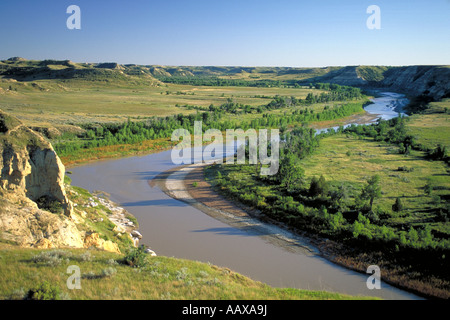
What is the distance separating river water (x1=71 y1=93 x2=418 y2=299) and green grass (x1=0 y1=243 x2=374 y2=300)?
3739mm

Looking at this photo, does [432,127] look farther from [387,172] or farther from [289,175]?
[289,175]

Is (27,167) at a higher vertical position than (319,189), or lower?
higher

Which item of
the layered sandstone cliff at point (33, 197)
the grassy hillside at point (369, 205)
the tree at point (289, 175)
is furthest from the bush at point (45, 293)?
the tree at point (289, 175)

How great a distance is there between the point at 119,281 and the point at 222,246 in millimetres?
9571

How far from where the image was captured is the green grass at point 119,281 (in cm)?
912

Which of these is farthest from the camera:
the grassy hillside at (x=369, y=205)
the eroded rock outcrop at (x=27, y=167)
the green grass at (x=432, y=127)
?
the green grass at (x=432, y=127)

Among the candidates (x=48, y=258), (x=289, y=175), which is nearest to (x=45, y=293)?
(x=48, y=258)

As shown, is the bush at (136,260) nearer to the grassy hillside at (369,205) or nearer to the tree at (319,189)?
the grassy hillside at (369,205)

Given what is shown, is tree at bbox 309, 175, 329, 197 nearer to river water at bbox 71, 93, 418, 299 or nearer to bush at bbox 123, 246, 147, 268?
river water at bbox 71, 93, 418, 299

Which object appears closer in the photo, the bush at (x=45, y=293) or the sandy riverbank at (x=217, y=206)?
the bush at (x=45, y=293)

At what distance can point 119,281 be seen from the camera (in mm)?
10078

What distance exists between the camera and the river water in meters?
15.5

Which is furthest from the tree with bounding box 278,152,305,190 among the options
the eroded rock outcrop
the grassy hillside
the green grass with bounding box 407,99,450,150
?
the green grass with bounding box 407,99,450,150

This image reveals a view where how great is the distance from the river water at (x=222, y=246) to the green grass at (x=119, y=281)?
374 centimetres
